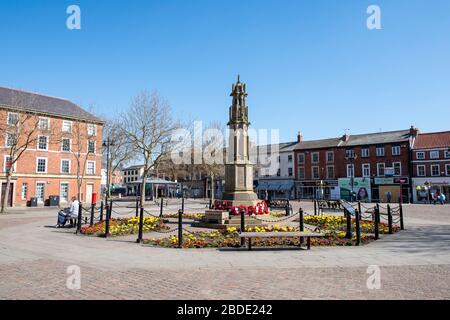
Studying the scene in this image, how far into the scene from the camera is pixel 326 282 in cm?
633

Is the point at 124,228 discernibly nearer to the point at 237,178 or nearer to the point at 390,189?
the point at 237,178

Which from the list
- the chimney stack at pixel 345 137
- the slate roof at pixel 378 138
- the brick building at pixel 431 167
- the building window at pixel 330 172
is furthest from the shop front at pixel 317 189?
the brick building at pixel 431 167

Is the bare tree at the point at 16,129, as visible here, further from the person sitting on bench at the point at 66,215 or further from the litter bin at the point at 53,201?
the person sitting on bench at the point at 66,215

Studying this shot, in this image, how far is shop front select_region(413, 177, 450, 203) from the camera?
4634cm

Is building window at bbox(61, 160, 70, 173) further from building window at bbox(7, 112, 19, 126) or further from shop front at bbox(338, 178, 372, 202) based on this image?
shop front at bbox(338, 178, 372, 202)

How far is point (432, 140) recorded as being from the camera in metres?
48.6

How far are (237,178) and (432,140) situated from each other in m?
45.7

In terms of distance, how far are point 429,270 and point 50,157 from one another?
143 feet

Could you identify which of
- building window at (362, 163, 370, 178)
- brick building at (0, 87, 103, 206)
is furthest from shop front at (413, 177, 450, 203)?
brick building at (0, 87, 103, 206)

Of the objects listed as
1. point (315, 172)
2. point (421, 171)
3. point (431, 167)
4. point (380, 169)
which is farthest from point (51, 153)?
point (431, 167)

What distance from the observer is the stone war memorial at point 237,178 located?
49.7 ft

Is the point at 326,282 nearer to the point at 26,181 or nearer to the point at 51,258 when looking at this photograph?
the point at 51,258

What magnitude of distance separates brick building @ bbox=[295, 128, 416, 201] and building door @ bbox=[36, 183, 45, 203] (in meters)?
36.9
